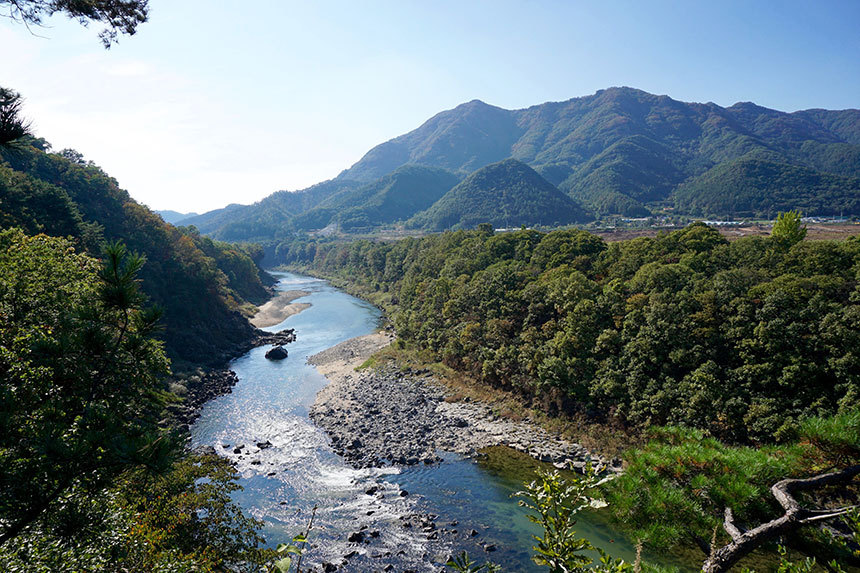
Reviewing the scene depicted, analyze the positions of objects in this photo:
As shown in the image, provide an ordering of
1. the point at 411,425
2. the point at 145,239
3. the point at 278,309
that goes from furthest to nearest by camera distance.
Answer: the point at 278,309 → the point at 145,239 → the point at 411,425

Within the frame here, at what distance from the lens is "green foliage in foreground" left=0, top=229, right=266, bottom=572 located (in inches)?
230

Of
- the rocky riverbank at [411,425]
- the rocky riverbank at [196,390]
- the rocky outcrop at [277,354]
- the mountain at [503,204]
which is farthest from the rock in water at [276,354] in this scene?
the mountain at [503,204]

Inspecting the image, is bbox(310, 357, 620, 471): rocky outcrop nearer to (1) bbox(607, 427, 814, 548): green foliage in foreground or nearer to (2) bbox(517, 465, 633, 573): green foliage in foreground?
(1) bbox(607, 427, 814, 548): green foliage in foreground

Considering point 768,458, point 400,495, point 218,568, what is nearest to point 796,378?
point 768,458

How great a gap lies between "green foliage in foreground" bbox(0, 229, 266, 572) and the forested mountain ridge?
99.2ft

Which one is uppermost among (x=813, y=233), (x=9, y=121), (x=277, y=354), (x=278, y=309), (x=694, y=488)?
(x=9, y=121)

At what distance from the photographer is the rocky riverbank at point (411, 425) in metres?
24.1

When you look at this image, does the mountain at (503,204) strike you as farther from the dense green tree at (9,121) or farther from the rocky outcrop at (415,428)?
the dense green tree at (9,121)

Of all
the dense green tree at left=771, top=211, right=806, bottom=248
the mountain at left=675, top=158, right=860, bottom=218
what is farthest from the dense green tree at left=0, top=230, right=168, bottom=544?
the mountain at left=675, top=158, right=860, bottom=218

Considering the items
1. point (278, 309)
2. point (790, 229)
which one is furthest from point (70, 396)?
point (278, 309)

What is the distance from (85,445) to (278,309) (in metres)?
70.5

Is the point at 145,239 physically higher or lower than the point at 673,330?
higher

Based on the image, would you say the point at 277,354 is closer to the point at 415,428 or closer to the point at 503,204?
the point at 415,428

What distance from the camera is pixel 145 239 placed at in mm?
50781
